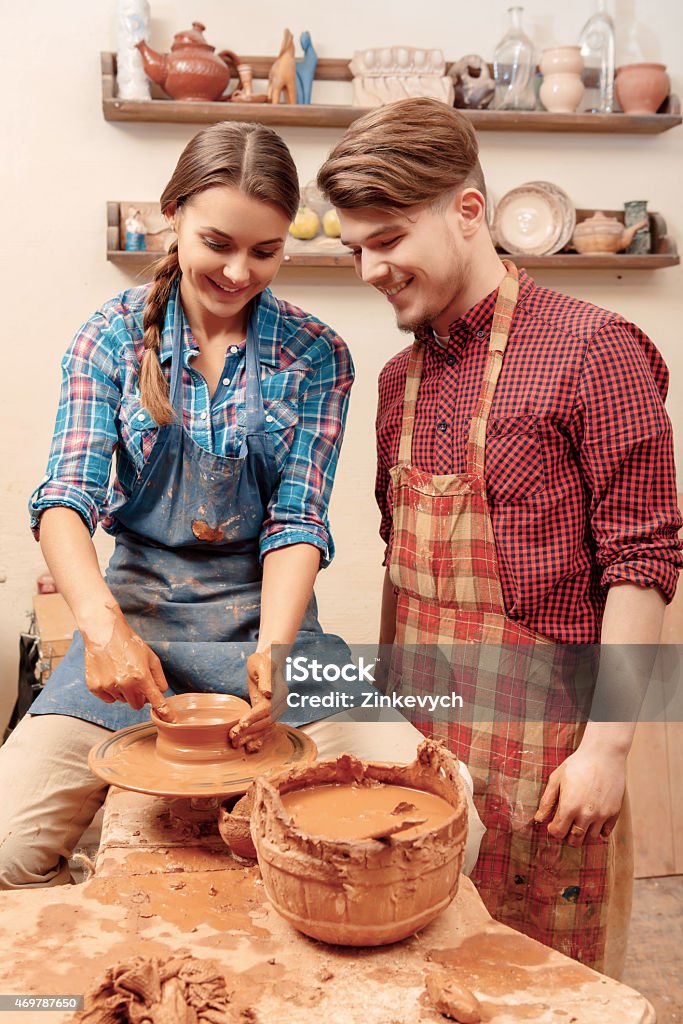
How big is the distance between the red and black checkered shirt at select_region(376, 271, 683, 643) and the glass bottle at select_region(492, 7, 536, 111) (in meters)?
1.91

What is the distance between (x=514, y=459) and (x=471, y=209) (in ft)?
1.69

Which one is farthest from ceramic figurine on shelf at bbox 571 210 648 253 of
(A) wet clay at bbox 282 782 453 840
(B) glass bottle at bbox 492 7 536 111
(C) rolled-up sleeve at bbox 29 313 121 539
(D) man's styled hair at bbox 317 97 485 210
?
(A) wet clay at bbox 282 782 453 840

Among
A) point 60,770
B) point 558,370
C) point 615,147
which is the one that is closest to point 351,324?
point 615,147

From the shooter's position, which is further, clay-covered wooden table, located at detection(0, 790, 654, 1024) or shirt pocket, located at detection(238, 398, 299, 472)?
shirt pocket, located at detection(238, 398, 299, 472)

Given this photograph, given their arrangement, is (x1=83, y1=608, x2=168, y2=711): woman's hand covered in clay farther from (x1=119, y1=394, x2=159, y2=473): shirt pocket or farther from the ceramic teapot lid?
the ceramic teapot lid

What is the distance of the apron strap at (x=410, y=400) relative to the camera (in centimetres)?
211

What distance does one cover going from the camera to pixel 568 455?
1.90 m

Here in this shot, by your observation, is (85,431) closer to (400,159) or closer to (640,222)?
(400,159)

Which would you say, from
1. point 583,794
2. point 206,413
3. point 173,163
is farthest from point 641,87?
point 583,794

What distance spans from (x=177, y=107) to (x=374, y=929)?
119 inches

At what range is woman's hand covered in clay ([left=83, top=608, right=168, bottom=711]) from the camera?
1.73 meters

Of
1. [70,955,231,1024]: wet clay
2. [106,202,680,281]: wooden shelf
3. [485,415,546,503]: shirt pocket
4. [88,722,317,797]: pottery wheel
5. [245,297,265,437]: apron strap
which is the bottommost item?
[70,955,231,1024]: wet clay

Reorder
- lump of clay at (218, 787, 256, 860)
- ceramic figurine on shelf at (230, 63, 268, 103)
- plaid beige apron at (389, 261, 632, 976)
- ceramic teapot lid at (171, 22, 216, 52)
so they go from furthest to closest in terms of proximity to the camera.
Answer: ceramic figurine on shelf at (230, 63, 268, 103) < ceramic teapot lid at (171, 22, 216, 52) < plaid beige apron at (389, 261, 632, 976) < lump of clay at (218, 787, 256, 860)

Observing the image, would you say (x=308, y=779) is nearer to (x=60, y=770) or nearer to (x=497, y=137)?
(x=60, y=770)
